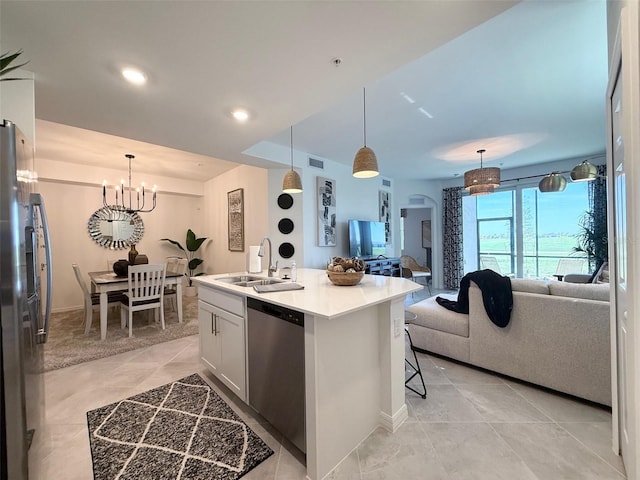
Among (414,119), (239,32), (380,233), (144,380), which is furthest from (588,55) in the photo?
(144,380)

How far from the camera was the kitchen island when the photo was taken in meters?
1.36

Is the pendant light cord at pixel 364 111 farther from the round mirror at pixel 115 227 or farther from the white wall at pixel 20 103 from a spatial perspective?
the round mirror at pixel 115 227

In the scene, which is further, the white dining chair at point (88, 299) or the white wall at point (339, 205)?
the white wall at point (339, 205)

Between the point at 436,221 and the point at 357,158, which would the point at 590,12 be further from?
the point at 436,221

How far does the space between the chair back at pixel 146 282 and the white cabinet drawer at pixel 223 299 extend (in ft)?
4.94

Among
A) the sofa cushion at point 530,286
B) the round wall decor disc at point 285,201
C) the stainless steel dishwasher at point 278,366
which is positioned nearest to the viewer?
the stainless steel dishwasher at point 278,366

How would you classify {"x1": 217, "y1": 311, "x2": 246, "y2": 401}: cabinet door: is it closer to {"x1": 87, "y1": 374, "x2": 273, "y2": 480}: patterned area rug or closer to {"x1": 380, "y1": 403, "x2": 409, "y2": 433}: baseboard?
{"x1": 87, "y1": 374, "x2": 273, "y2": 480}: patterned area rug

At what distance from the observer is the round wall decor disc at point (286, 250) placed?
4289 mm

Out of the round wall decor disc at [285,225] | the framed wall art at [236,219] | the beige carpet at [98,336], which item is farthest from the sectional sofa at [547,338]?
the framed wall art at [236,219]

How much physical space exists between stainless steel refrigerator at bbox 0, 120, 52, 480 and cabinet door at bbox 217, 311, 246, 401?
3.37 feet

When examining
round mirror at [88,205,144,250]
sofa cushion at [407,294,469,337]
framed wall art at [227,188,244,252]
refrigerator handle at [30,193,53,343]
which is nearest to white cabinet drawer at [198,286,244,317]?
refrigerator handle at [30,193,53,343]

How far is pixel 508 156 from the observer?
475 cm

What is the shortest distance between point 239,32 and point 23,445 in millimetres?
2239

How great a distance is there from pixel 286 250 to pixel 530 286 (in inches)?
124
